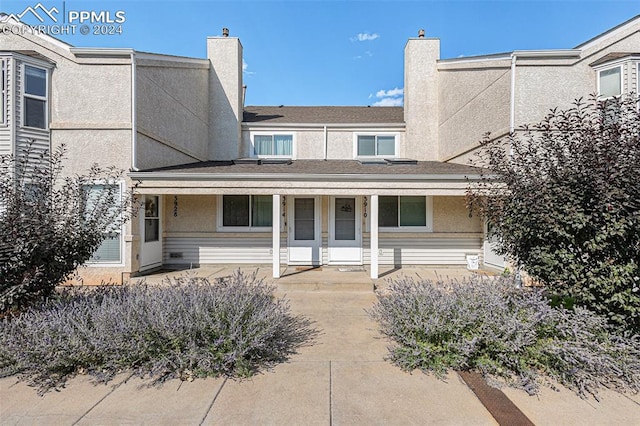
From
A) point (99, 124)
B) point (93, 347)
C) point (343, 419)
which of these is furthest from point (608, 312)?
point (99, 124)

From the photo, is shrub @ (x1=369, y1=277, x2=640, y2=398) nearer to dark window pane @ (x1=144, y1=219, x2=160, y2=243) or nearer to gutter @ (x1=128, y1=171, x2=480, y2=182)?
gutter @ (x1=128, y1=171, x2=480, y2=182)

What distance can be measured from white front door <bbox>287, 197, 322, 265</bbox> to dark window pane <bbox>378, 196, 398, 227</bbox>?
76.6 inches

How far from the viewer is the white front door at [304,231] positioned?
968 cm

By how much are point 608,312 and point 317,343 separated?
3650mm

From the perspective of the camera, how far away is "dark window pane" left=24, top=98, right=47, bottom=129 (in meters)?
7.64

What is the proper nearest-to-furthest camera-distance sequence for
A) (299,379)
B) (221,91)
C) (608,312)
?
1. (299,379)
2. (608,312)
3. (221,91)

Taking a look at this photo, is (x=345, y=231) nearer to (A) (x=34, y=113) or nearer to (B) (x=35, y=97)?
(A) (x=34, y=113)

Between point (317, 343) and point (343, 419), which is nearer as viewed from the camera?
point (343, 419)

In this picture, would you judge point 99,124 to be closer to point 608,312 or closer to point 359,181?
point 359,181

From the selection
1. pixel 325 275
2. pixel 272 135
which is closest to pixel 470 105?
pixel 272 135

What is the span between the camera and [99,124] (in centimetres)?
794

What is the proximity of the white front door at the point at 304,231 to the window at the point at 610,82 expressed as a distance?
A: 827 cm

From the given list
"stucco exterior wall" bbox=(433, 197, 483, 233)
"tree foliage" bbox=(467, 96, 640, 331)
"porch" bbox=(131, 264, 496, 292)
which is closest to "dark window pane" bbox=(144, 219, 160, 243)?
"porch" bbox=(131, 264, 496, 292)

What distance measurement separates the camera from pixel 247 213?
32.5ft
